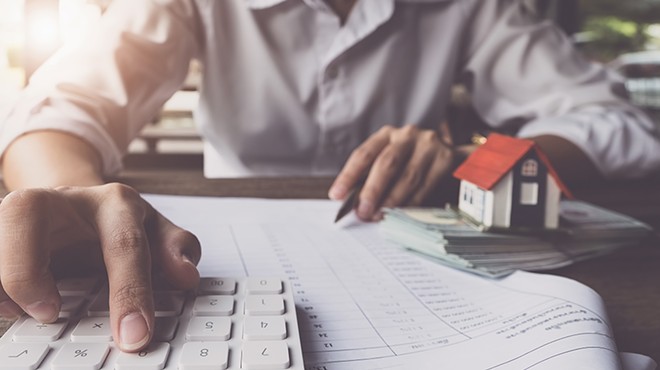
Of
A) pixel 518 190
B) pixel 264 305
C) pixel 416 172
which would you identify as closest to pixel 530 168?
pixel 518 190

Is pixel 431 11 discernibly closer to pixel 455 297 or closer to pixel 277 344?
pixel 455 297

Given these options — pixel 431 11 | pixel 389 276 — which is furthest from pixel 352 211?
pixel 431 11

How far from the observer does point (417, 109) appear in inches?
37.3

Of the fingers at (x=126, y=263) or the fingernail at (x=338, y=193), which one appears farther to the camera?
Result: the fingernail at (x=338, y=193)

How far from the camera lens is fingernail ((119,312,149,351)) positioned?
0.23 meters

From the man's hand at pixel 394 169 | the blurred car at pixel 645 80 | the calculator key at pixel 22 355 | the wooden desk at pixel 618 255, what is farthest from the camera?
the blurred car at pixel 645 80

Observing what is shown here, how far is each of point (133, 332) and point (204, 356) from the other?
3 cm

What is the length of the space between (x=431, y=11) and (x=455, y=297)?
67cm

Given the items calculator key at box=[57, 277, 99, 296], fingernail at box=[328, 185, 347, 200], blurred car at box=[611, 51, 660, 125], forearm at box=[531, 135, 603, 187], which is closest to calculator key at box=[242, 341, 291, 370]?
calculator key at box=[57, 277, 99, 296]

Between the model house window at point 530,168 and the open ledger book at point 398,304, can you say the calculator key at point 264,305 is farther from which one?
the model house window at point 530,168

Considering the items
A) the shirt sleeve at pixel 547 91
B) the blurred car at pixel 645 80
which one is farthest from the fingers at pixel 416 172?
the blurred car at pixel 645 80

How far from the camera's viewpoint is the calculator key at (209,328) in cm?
25

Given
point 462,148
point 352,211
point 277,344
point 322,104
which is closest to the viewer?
point 277,344

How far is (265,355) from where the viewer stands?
0.24 metres
